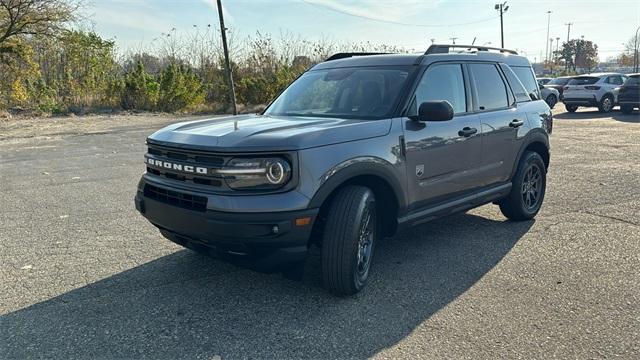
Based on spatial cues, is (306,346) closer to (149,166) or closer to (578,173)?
(149,166)

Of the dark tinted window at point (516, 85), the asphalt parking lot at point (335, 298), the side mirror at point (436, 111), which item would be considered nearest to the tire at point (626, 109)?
the asphalt parking lot at point (335, 298)

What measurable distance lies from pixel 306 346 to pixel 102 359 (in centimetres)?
120

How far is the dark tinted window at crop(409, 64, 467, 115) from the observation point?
4027mm

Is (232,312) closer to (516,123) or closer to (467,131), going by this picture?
(467,131)

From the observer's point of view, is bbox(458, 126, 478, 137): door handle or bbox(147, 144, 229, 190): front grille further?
bbox(458, 126, 478, 137): door handle

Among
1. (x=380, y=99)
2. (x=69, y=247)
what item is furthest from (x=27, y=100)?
(x=380, y=99)

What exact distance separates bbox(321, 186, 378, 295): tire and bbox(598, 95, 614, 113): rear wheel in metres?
21.7

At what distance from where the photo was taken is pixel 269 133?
3.18m

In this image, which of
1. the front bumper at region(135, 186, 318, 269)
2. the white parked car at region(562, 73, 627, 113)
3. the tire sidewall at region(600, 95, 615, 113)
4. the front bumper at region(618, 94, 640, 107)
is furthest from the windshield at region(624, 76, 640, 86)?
the front bumper at region(135, 186, 318, 269)

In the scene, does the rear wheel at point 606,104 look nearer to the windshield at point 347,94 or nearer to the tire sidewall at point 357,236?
the windshield at point 347,94

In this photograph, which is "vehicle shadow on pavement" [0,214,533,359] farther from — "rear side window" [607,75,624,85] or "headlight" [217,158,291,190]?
"rear side window" [607,75,624,85]

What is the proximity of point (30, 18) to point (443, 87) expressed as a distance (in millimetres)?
22056

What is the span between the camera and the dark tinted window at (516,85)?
17.0 ft

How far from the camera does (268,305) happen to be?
3402 mm
